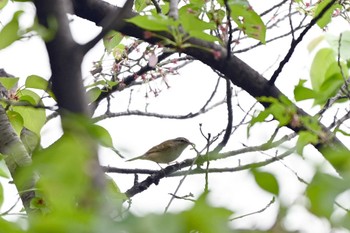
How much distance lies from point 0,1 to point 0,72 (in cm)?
156

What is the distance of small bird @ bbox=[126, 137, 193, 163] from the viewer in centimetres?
449

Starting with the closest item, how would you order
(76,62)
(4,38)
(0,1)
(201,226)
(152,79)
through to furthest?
(201,226) → (76,62) → (4,38) → (0,1) → (152,79)

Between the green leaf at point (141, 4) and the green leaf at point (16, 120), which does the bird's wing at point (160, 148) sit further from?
the green leaf at point (16, 120)

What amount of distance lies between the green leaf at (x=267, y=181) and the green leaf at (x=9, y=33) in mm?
550

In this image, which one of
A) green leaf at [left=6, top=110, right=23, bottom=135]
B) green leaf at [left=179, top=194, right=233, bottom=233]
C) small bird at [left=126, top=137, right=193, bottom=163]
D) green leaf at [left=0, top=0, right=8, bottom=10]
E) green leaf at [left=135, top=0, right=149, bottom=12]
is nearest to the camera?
green leaf at [left=179, top=194, right=233, bottom=233]

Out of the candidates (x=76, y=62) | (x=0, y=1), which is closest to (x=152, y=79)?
(x=0, y=1)

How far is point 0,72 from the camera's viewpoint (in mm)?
3945

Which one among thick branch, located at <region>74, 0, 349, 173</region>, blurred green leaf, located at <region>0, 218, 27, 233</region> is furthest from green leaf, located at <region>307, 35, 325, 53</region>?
blurred green leaf, located at <region>0, 218, 27, 233</region>

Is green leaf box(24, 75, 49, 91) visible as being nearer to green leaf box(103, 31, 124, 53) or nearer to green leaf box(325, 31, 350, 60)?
green leaf box(103, 31, 124, 53)

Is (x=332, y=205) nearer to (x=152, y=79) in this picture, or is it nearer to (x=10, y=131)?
(x=10, y=131)

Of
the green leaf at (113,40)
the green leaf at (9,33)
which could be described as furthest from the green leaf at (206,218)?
the green leaf at (113,40)

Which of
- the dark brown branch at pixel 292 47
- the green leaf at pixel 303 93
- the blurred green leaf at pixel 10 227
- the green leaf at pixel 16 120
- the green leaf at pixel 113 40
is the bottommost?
the blurred green leaf at pixel 10 227

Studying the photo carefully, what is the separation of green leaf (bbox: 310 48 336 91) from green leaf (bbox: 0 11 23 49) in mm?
934

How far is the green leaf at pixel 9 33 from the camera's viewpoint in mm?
1254
